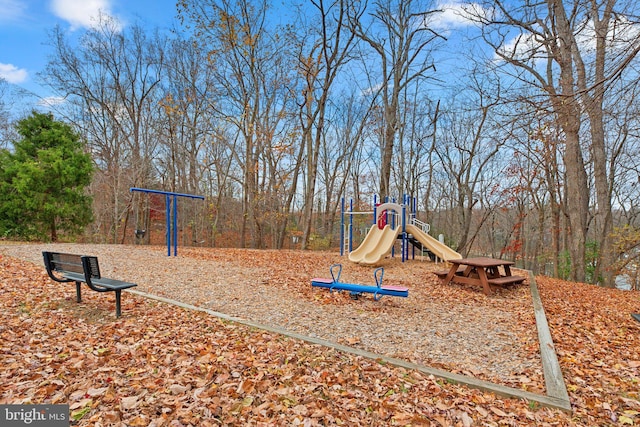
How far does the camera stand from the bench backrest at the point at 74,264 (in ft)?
13.3

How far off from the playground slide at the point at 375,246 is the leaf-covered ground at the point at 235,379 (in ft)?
18.7

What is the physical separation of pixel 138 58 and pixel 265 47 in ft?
22.5

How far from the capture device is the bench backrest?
406 centimetres

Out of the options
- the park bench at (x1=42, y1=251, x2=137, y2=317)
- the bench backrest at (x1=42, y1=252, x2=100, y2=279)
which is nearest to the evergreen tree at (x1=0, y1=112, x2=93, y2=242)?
the bench backrest at (x1=42, y1=252, x2=100, y2=279)

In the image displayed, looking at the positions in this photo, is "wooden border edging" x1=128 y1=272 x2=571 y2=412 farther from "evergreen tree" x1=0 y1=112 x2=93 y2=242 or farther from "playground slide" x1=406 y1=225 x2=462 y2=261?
"evergreen tree" x1=0 y1=112 x2=93 y2=242

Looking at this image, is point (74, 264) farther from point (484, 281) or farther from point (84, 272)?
point (484, 281)

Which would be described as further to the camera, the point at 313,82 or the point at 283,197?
the point at 283,197

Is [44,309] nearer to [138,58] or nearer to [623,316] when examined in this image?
[623,316]

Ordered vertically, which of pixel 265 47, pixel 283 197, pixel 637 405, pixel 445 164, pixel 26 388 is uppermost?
pixel 265 47

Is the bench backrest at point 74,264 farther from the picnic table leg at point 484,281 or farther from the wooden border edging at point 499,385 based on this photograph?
the picnic table leg at point 484,281

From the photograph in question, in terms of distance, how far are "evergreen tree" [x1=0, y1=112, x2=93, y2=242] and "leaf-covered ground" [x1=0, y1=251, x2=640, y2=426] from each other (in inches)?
365

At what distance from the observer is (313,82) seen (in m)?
15.8

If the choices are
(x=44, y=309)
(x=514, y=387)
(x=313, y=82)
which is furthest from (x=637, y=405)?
(x=313, y=82)

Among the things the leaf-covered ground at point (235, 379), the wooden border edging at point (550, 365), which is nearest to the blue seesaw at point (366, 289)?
the wooden border edging at point (550, 365)
